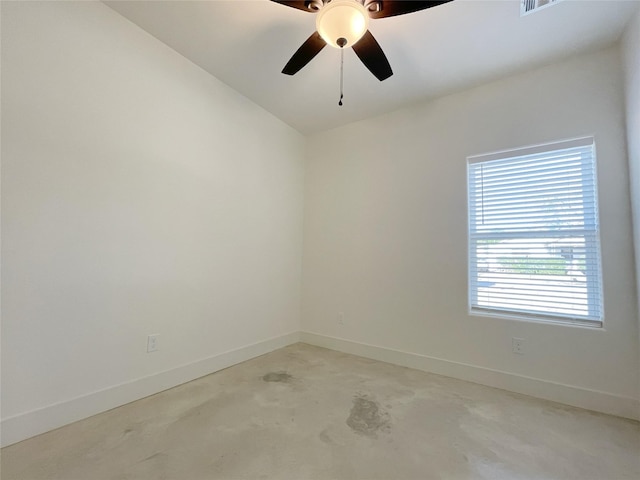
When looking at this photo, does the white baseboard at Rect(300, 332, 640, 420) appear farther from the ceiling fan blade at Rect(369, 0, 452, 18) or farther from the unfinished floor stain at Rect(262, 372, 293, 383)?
the ceiling fan blade at Rect(369, 0, 452, 18)

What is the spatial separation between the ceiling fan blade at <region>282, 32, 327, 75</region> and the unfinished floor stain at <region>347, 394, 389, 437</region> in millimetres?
2332

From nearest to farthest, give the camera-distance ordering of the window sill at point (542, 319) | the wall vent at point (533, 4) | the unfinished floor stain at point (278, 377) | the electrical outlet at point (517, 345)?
the wall vent at point (533, 4) < the window sill at point (542, 319) < the electrical outlet at point (517, 345) < the unfinished floor stain at point (278, 377)

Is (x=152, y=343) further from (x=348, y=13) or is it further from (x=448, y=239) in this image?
(x=448, y=239)

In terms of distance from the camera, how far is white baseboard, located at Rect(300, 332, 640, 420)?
1.90 meters

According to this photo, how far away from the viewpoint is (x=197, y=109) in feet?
8.04

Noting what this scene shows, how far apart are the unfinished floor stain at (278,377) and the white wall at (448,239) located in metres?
0.92

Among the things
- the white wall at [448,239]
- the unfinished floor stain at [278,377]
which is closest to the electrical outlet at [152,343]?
the unfinished floor stain at [278,377]

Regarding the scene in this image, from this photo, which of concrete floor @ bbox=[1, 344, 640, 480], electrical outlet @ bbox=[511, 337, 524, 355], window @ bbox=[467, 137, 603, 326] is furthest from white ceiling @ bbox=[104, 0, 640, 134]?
concrete floor @ bbox=[1, 344, 640, 480]

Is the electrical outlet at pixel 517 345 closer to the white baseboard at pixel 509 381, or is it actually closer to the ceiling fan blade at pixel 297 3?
the white baseboard at pixel 509 381

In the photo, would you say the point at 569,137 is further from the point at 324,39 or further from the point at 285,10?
the point at 285,10

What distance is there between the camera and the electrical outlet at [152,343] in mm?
2072

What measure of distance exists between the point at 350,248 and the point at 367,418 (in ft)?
5.92

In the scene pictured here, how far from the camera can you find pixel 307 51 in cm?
175

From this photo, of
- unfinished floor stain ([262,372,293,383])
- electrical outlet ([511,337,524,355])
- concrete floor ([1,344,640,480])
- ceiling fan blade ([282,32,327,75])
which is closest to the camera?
concrete floor ([1,344,640,480])
